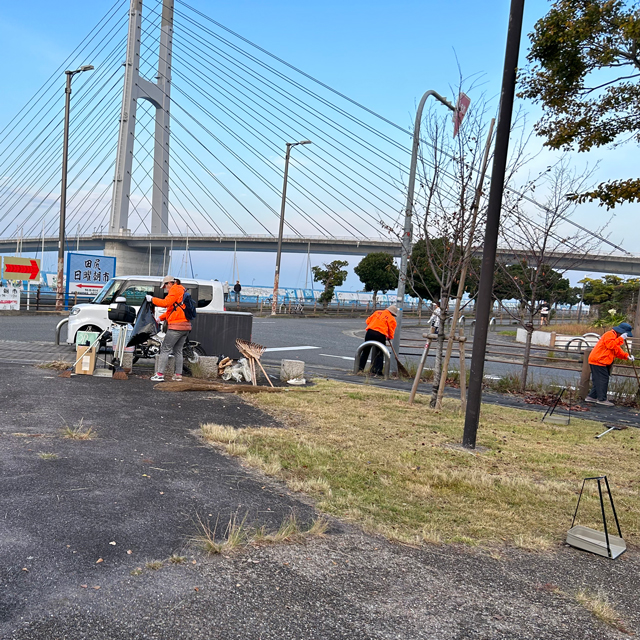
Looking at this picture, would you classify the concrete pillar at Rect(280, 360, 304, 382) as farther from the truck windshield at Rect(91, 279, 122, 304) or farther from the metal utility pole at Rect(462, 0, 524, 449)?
the metal utility pole at Rect(462, 0, 524, 449)

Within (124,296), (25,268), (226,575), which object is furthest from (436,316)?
(25,268)

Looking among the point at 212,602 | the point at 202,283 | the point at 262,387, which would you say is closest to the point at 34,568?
the point at 212,602

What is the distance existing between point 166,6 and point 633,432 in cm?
3943

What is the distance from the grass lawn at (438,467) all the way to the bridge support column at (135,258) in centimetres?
4397

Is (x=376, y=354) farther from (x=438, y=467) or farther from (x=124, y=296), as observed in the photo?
(x=438, y=467)

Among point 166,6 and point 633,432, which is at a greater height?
point 166,6

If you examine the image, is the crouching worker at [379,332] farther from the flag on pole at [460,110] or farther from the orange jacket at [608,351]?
the flag on pole at [460,110]

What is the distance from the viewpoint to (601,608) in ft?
10.3

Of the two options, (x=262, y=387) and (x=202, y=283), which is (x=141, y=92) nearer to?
(x=202, y=283)

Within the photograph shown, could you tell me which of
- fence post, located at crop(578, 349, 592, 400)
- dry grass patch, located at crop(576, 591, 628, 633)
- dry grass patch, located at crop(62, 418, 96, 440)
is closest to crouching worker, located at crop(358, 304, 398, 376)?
fence post, located at crop(578, 349, 592, 400)

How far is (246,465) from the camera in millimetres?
5309

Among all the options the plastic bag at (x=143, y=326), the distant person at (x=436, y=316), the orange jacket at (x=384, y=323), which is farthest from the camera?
the orange jacket at (x=384, y=323)

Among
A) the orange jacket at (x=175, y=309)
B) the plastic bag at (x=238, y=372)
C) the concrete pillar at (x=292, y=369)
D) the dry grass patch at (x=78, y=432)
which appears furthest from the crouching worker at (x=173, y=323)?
the dry grass patch at (x=78, y=432)

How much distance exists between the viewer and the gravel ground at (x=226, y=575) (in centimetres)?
277
